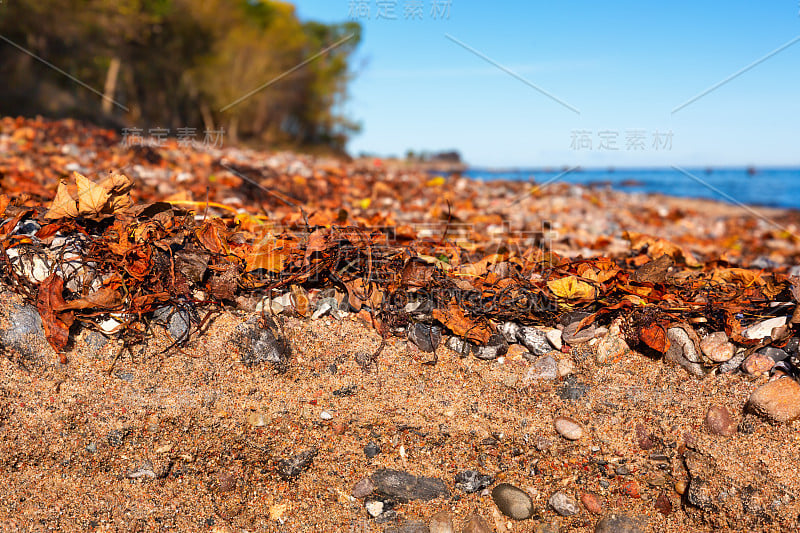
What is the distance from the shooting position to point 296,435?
5.82 feet

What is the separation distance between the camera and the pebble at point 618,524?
1.66 m

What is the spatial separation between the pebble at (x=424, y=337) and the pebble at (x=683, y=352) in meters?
0.82

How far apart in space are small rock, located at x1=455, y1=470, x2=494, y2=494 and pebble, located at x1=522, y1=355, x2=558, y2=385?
358 millimetres

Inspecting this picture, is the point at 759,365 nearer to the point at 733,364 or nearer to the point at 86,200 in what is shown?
the point at 733,364

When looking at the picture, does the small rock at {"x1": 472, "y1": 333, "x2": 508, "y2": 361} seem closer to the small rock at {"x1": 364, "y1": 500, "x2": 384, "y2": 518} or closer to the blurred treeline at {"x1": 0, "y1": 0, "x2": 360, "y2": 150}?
the small rock at {"x1": 364, "y1": 500, "x2": 384, "y2": 518}

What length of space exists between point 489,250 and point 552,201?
4065mm

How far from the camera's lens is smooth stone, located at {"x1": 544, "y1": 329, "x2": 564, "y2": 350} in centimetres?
188

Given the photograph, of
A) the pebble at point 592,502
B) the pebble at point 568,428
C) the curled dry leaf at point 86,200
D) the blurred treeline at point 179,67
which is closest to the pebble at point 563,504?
Answer: the pebble at point 592,502

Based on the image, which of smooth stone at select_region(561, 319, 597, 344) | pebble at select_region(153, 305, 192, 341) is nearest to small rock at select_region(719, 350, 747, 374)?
smooth stone at select_region(561, 319, 597, 344)

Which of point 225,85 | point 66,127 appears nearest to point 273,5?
point 225,85

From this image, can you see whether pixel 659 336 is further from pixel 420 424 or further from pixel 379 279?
pixel 379 279

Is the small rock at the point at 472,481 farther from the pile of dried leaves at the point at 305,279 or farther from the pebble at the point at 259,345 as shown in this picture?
the pebble at the point at 259,345

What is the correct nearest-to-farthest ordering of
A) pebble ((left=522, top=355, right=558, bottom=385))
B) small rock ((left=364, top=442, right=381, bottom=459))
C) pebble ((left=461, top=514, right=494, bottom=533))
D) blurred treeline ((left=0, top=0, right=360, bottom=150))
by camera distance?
pebble ((left=461, top=514, right=494, bottom=533)) < small rock ((left=364, top=442, right=381, bottom=459)) < pebble ((left=522, top=355, right=558, bottom=385)) < blurred treeline ((left=0, top=0, right=360, bottom=150))

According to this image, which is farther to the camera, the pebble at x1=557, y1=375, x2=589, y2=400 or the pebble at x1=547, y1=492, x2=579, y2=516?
the pebble at x1=557, y1=375, x2=589, y2=400
